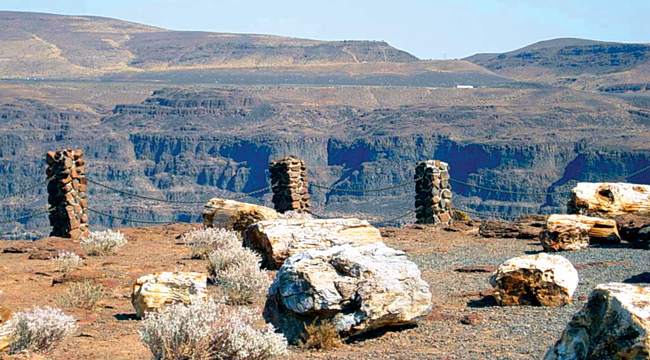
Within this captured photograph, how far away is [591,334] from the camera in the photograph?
4.92 m

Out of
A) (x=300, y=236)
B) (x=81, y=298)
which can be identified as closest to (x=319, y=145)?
(x=300, y=236)

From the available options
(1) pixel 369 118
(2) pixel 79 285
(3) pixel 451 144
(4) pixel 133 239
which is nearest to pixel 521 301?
(2) pixel 79 285

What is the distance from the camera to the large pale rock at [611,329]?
4.71m

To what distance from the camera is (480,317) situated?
7.83 m

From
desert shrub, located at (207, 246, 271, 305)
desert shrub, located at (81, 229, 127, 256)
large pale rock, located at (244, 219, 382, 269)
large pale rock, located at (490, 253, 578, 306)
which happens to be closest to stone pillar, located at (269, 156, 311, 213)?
desert shrub, located at (81, 229, 127, 256)

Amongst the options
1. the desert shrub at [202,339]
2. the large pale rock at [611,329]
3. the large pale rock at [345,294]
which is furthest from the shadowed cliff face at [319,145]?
the large pale rock at [611,329]

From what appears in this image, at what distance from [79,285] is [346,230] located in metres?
3.11

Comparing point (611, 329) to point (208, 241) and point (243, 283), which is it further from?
point (208, 241)

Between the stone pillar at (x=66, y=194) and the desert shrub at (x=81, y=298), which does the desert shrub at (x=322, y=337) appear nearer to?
the desert shrub at (x=81, y=298)

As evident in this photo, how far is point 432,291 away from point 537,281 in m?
1.46

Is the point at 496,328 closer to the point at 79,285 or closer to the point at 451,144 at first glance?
the point at 79,285

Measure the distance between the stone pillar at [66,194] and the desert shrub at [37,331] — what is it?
366 inches

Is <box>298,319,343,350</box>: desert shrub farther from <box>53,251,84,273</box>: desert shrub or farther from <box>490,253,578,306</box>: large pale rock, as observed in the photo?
<box>53,251,84,273</box>: desert shrub

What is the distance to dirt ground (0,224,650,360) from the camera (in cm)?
694
